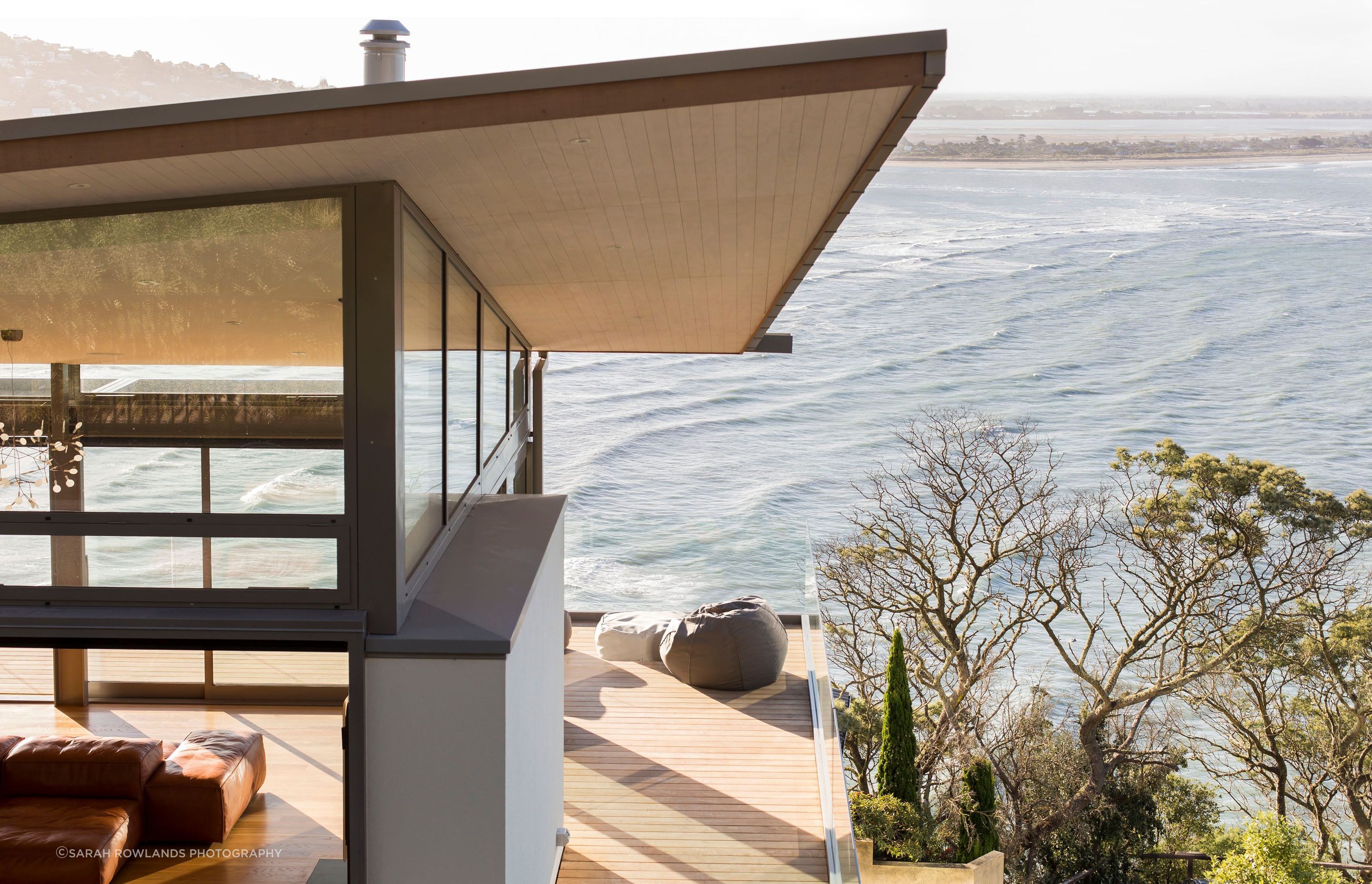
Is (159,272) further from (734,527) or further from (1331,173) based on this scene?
(1331,173)

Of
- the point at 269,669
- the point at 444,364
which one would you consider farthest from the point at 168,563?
the point at 269,669

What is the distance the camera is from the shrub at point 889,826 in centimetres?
1084

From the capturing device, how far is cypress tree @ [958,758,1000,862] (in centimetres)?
1159

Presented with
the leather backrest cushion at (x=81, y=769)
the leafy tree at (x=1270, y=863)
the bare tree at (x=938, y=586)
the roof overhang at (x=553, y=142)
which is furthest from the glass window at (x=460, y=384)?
the leafy tree at (x=1270, y=863)

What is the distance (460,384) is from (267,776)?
3.12 meters

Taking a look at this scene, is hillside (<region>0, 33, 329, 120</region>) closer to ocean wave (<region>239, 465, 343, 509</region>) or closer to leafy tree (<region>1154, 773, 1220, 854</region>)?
leafy tree (<region>1154, 773, 1220, 854</region>)

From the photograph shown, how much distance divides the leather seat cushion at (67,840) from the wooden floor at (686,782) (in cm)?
268

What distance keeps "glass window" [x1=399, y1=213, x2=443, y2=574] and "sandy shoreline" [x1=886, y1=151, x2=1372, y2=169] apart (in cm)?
4252

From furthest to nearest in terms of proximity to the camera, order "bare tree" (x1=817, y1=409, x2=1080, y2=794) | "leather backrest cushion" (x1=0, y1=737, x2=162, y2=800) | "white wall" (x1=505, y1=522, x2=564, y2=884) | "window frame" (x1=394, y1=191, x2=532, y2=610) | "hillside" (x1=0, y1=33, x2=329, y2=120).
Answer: "hillside" (x1=0, y1=33, x2=329, y2=120)
"bare tree" (x1=817, y1=409, x2=1080, y2=794)
"leather backrest cushion" (x1=0, y1=737, x2=162, y2=800)
"white wall" (x1=505, y1=522, x2=564, y2=884)
"window frame" (x1=394, y1=191, x2=532, y2=610)

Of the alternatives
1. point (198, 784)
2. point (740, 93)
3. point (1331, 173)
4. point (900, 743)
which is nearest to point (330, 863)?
point (198, 784)

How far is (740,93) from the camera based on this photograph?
2.79 m

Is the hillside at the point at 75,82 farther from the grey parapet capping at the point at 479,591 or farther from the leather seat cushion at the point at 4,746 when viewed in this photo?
the grey parapet capping at the point at 479,591

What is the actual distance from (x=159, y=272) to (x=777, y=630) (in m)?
8.11

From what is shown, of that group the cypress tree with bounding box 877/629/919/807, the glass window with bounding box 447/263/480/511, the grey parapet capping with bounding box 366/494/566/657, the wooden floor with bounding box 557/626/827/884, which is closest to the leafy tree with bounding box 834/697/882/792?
the cypress tree with bounding box 877/629/919/807
